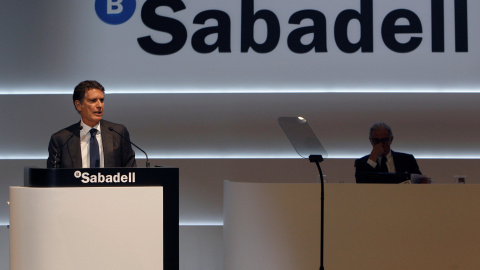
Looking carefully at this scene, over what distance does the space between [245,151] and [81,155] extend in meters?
2.11

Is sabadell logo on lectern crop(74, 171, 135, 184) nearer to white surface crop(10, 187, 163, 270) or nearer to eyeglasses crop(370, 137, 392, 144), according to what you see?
white surface crop(10, 187, 163, 270)

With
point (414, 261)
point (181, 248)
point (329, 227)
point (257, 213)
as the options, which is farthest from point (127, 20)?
point (414, 261)

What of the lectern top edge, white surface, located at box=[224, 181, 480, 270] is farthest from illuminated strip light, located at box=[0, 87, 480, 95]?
the lectern top edge

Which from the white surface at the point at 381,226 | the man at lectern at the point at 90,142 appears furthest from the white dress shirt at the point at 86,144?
the white surface at the point at 381,226

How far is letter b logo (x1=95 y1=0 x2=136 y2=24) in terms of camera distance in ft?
17.4

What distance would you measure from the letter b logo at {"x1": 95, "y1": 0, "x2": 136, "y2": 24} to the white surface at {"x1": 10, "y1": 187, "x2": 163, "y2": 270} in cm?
297

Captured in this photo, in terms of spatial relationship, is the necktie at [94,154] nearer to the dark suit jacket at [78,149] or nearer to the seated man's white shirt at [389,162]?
the dark suit jacket at [78,149]

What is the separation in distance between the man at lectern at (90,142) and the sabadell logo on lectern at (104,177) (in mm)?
632

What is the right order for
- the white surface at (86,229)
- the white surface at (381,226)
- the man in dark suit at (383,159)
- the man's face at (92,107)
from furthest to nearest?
the man in dark suit at (383,159) < the man's face at (92,107) < the white surface at (381,226) < the white surface at (86,229)

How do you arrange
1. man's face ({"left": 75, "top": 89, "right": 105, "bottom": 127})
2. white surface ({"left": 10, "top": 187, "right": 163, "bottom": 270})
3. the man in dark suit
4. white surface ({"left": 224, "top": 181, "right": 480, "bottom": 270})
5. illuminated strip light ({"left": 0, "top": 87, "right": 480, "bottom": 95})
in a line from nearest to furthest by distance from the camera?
white surface ({"left": 10, "top": 187, "right": 163, "bottom": 270}), white surface ({"left": 224, "top": 181, "right": 480, "bottom": 270}), man's face ({"left": 75, "top": 89, "right": 105, "bottom": 127}), the man in dark suit, illuminated strip light ({"left": 0, "top": 87, "right": 480, "bottom": 95})

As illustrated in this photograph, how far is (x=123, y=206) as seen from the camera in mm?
2605

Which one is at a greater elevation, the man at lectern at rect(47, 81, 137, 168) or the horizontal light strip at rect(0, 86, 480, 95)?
the horizontal light strip at rect(0, 86, 480, 95)

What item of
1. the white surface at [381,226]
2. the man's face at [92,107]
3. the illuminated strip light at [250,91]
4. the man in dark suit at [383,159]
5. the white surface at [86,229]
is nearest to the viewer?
the white surface at [86,229]

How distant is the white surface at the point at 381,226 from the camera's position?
3.21 meters
